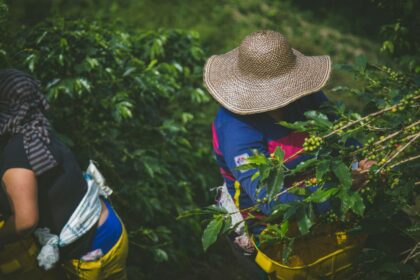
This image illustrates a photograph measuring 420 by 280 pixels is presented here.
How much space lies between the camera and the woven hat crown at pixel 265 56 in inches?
73.7

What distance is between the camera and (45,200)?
6.41 ft

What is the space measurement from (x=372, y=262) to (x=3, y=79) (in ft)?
5.49

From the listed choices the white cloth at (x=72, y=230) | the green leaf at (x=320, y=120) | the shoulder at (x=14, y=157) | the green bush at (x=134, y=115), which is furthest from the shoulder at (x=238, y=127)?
the green bush at (x=134, y=115)

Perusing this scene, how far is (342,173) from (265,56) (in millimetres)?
760

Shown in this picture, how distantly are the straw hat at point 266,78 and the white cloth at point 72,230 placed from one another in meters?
0.81

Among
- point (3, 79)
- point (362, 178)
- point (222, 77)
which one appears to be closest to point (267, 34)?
point (222, 77)

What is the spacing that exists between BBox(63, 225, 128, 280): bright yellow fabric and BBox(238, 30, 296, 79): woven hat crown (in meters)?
1.08

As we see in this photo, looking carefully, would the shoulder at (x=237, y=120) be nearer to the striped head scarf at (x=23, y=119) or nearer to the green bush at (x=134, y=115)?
the striped head scarf at (x=23, y=119)

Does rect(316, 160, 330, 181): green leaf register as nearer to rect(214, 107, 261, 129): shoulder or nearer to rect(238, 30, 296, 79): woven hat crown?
rect(214, 107, 261, 129): shoulder

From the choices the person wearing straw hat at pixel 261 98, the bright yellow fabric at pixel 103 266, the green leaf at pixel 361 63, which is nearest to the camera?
the person wearing straw hat at pixel 261 98

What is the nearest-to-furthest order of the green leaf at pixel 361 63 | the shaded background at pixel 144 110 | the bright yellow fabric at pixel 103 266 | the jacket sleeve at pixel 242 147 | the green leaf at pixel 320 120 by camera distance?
the green leaf at pixel 320 120, the jacket sleeve at pixel 242 147, the green leaf at pixel 361 63, the bright yellow fabric at pixel 103 266, the shaded background at pixel 144 110

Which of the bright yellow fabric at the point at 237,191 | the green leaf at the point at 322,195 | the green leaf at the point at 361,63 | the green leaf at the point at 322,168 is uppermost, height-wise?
the green leaf at the point at 361,63

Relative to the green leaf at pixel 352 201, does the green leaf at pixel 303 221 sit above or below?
below

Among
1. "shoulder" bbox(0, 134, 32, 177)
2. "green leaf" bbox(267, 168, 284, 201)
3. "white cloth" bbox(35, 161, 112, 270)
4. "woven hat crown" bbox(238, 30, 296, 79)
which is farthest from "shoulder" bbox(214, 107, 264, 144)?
"shoulder" bbox(0, 134, 32, 177)
